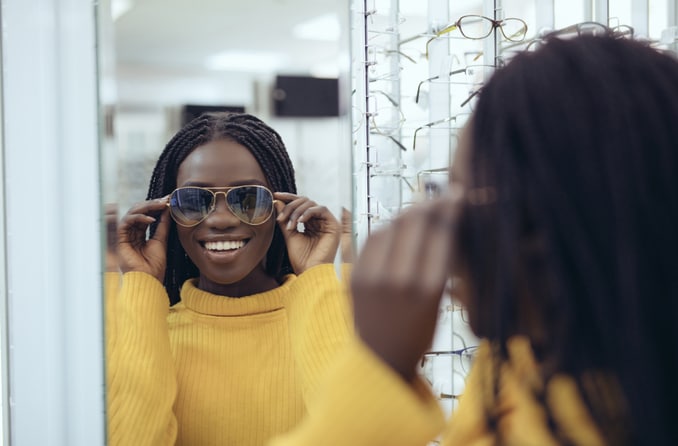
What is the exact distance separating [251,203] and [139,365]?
0.84 feet

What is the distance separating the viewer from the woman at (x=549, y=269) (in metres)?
0.42

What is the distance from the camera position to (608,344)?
42cm

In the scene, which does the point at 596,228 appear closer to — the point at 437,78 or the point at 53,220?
the point at 53,220

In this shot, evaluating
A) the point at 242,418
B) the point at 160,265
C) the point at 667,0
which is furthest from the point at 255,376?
the point at 667,0

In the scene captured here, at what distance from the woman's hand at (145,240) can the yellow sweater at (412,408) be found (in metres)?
0.56

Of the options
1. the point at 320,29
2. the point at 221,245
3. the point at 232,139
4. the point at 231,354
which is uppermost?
the point at 320,29

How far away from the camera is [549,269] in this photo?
1.40 feet

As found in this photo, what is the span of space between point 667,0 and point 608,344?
2.85 feet

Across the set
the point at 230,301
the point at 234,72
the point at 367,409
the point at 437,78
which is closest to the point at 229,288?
the point at 230,301

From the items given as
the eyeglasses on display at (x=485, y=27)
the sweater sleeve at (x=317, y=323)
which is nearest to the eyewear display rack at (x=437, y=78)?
the eyeglasses on display at (x=485, y=27)

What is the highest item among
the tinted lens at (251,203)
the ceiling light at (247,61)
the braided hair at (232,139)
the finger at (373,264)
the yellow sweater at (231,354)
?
the ceiling light at (247,61)

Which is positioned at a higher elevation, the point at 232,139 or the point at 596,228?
the point at 232,139

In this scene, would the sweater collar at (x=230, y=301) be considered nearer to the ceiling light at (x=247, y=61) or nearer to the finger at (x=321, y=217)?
the finger at (x=321, y=217)

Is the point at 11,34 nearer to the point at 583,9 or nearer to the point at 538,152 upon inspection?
the point at 538,152
